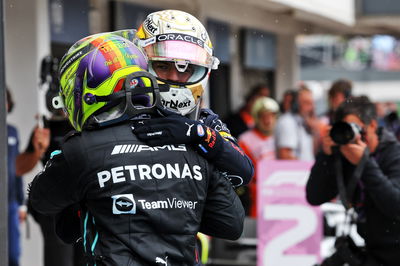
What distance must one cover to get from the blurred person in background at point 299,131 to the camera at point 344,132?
528cm

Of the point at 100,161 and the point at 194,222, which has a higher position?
the point at 100,161

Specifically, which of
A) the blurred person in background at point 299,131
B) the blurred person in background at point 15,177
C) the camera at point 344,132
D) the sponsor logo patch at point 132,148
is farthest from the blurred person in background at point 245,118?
the sponsor logo patch at point 132,148

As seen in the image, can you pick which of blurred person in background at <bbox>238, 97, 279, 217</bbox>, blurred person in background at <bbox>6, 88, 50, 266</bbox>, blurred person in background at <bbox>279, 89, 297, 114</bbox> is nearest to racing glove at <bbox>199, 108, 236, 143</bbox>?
blurred person in background at <bbox>6, 88, 50, 266</bbox>

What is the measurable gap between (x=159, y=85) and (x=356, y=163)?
6.44 ft

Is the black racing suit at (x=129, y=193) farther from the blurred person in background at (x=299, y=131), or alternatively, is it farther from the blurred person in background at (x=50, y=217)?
the blurred person in background at (x=299, y=131)

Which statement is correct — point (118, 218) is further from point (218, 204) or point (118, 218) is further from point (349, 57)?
point (349, 57)

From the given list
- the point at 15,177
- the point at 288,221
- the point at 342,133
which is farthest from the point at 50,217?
the point at 288,221

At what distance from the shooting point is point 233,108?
48.6 ft

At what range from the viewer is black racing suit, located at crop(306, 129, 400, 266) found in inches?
181

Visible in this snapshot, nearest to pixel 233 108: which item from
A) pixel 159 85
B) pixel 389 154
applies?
pixel 389 154

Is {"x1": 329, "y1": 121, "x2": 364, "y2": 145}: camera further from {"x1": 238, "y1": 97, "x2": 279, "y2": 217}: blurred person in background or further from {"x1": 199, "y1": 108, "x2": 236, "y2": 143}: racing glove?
{"x1": 238, "y1": 97, "x2": 279, "y2": 217}: blurred person in background

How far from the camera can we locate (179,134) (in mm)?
2852

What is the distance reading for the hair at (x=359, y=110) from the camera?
4.88 metres

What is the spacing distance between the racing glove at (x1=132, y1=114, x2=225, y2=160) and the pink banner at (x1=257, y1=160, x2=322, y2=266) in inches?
178
